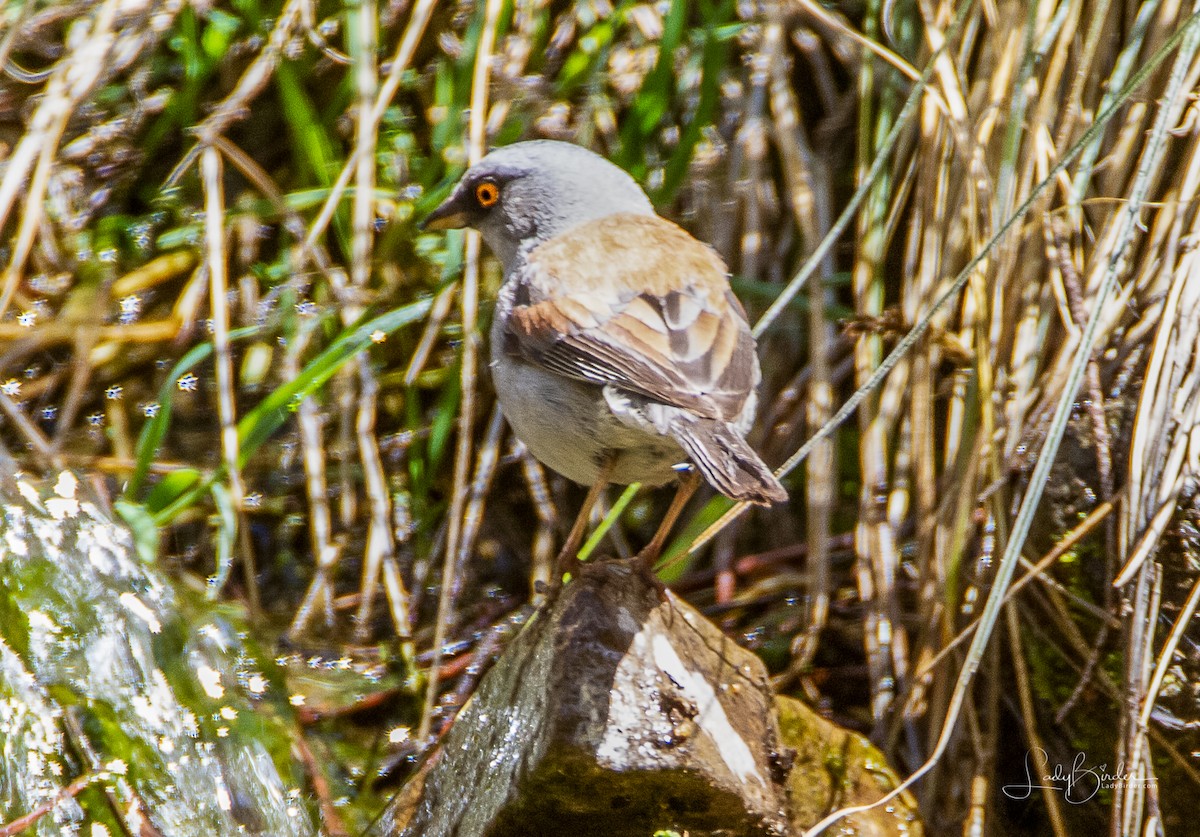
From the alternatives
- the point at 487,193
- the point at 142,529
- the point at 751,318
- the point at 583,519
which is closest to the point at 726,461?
the point at 583,519

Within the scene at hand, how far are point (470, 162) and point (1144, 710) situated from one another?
2909 mm

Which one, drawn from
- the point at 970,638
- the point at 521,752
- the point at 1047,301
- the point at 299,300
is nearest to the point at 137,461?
the point at 299,300

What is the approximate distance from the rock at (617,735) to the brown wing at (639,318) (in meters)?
0.62

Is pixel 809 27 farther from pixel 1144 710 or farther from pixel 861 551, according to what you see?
pixel 1144 710

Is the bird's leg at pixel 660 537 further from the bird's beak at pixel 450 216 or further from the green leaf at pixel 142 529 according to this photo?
the green leaf at pixel 142 529

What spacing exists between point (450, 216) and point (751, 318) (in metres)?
1.25

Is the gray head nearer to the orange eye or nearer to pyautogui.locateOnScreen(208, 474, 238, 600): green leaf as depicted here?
the orange eye

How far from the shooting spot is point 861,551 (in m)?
4.20

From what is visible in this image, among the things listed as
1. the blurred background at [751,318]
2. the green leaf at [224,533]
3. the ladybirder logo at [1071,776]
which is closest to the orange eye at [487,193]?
the blurred background at [751,318]

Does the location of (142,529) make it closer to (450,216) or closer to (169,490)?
(169,490)

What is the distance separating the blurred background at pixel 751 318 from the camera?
3756mm

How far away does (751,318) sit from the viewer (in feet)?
15.7

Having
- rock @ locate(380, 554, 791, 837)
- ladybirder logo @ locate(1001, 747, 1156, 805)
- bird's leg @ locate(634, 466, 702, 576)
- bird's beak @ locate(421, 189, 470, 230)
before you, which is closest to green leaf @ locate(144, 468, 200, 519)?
bird's beak @ locate(421, 189, 470, 230)

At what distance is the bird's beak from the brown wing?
45cm
